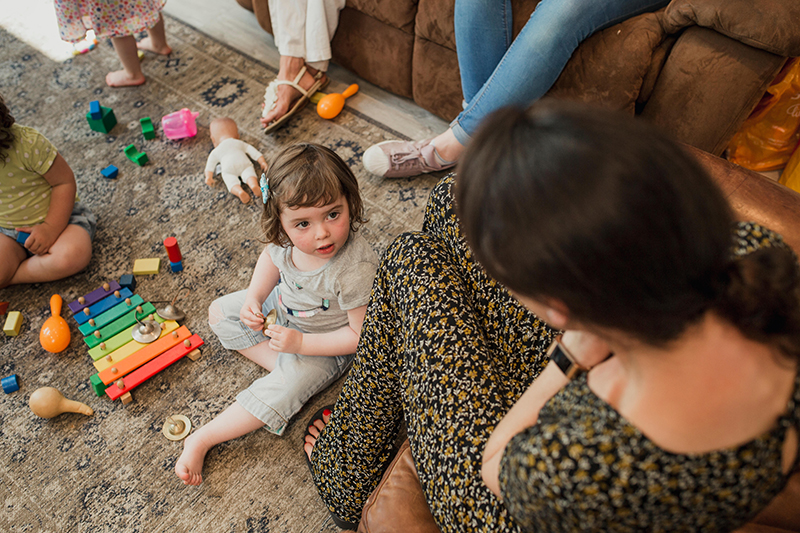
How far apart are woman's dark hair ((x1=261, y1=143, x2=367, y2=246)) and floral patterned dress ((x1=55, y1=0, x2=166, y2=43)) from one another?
1.13m

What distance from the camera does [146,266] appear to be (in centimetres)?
149

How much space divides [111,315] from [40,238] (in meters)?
0.28

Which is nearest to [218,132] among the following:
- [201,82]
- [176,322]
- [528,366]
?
[201,82]

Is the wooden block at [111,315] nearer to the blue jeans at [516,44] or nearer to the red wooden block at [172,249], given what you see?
the red wooden block at [172,249]

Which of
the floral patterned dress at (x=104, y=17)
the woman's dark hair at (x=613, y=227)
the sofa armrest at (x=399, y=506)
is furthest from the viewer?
the floral patterned dress at (x=104, y=17)

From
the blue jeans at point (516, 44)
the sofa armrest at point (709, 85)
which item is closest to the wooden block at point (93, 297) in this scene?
the blue jeans at point (516, 44)

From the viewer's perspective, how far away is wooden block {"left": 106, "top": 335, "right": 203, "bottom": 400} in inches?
49.4

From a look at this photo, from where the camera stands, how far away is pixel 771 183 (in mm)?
845

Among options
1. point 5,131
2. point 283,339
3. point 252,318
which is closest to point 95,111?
point 5,131

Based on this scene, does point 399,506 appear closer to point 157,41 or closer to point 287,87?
point 287,87

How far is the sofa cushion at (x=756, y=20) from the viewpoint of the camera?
1.15 m

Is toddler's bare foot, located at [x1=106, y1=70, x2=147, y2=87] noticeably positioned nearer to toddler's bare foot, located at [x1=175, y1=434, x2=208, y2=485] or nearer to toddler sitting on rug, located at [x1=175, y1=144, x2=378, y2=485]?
toddler sitting on rug, located at [x1=175, y1=144, x2=378, y2=485]

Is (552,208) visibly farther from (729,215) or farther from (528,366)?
(528,366)

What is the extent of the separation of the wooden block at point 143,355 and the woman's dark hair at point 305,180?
0.45 m
